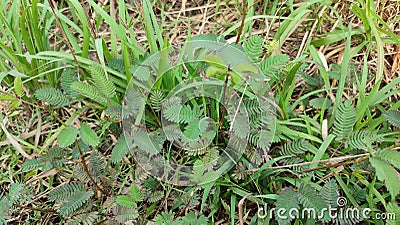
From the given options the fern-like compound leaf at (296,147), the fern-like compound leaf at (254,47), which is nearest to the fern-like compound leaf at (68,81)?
the fern-like compound leaf at (254,47)

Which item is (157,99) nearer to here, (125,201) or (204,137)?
(204,137)

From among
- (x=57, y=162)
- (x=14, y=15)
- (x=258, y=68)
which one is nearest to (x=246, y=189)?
(x=258, y=68)

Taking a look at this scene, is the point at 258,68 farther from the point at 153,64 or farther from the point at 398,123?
the point at 398,123

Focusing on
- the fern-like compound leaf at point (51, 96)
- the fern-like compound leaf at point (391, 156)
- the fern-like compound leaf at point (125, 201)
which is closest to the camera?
the fern-like compound leaf at point (391, 156)

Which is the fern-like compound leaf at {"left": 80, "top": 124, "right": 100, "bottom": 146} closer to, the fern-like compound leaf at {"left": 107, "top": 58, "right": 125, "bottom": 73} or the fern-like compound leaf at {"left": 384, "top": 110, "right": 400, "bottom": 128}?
the fern-like compound leaf at {"left": 107, "top": 58, "right": 125, "bottom": 73}

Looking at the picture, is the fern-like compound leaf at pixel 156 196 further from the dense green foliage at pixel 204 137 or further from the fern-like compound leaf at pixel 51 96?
the fern-like compound leaf at pixel 51 96

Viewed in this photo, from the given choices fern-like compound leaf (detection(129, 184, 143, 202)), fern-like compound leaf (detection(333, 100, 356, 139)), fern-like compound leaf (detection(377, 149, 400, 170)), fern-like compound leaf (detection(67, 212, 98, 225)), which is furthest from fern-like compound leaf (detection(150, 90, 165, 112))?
fern-like compound leaf (detection(377, 149, 400, 170))
